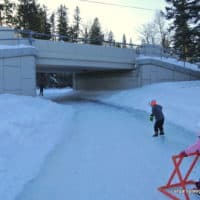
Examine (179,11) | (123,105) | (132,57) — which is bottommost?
(123,105)

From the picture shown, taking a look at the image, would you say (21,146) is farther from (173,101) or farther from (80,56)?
(80,56)

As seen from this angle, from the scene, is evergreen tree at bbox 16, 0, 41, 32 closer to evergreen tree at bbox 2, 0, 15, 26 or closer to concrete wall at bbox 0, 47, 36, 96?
evergreen tree at bbox 2, 0, 15, 26

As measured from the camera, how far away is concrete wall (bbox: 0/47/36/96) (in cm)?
1627

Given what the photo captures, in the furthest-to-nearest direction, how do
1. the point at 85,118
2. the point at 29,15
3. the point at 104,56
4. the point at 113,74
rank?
1. the point at 29,15
2. the point at 113,74
3. the point at 104,56
4. the point at 85,118

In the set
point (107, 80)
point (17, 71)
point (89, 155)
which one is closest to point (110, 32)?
point (107, 80)

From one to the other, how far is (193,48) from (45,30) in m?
31.6

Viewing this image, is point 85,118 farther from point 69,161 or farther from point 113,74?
point 113,74

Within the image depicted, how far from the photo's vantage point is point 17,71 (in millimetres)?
16891

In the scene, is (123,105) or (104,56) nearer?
(123,105)

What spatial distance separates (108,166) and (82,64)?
1646 centimetres

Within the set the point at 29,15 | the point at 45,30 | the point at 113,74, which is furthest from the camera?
the point at 45,30

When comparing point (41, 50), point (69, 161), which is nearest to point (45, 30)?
point (41, 50)

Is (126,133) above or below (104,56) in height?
below

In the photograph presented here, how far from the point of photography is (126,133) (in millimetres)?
10242
